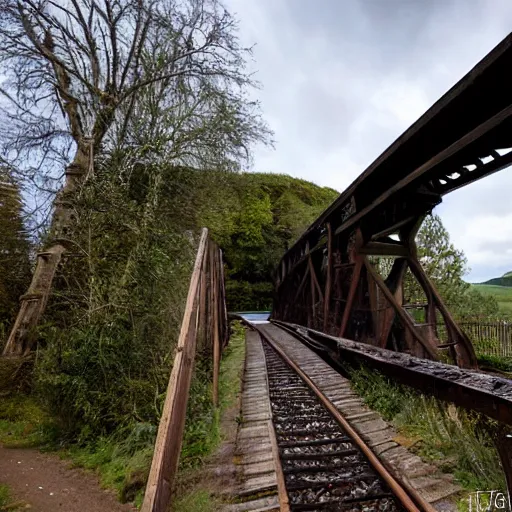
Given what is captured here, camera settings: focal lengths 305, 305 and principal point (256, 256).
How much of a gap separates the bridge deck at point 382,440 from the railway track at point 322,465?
15cm

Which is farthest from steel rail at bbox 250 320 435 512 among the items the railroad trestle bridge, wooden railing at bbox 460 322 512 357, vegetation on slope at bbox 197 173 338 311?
vegetation on slope at bbox 197 173 338 311

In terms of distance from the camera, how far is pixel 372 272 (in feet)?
18.0

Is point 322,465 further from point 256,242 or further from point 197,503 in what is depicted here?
point 256,242

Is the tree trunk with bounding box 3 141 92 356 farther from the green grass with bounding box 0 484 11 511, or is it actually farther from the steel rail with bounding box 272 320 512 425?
the steel rail with bounding box 272 320 512 425

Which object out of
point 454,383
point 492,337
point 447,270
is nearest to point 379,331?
point 454,383

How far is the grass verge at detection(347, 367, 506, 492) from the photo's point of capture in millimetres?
2059

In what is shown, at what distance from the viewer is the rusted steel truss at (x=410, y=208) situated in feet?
10.4

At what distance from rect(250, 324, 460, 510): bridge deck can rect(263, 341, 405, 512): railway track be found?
152mm

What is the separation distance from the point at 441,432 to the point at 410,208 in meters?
3.84

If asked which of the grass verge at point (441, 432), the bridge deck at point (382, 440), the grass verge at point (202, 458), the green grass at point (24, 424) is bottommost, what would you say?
the green grass at point (24, 424)

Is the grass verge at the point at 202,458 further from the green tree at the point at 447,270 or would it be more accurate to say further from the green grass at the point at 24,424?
the green tree at the point at 447,270

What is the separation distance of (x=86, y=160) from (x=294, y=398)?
5.86m

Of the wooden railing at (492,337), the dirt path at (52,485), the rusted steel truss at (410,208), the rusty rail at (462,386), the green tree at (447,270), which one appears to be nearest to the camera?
the rusty rail at (462,386)

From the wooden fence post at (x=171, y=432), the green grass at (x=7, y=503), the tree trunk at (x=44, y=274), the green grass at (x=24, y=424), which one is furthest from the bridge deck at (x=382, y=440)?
the tree trunk at (x=44, y=274)
